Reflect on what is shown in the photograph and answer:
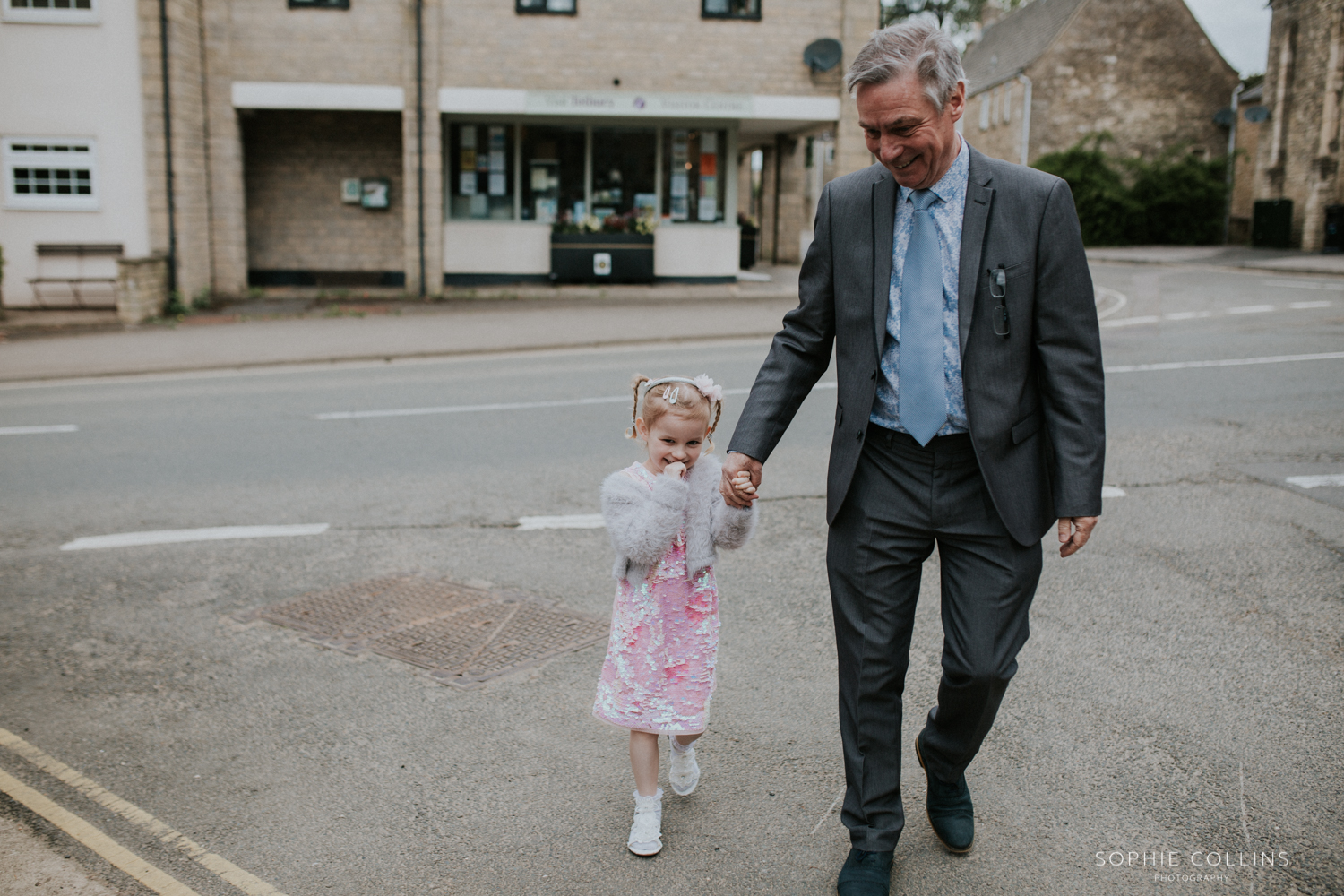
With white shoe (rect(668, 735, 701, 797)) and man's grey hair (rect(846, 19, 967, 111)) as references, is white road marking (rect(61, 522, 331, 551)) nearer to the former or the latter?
white shoe (rect(668, 735, 701, 797))

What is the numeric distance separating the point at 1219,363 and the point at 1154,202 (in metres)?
32.1

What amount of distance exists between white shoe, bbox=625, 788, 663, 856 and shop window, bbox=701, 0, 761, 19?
1988 centimetres

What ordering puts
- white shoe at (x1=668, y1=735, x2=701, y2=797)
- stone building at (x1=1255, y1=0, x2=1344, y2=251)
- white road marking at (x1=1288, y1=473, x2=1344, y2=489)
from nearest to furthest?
white shoe at (x1=668, y1=735, x2=701, y2=797)
white road marking at (x1=1288, y1=473, x2=1344, y2=489)
stone building at (x1=1255, y1=0, x2=1344, y2=251)

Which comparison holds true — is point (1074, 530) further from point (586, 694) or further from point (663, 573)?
point (586, 694)

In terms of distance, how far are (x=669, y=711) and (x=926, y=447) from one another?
105 cm

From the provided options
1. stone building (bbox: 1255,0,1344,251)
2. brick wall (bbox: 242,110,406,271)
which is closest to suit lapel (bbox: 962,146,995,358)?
brick wall (bbox: 242,110,406,271)

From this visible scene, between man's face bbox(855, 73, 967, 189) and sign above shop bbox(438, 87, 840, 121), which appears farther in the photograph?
sign above shop bbox(438, 87, 840, 121)

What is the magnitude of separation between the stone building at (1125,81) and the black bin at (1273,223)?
11556 mm

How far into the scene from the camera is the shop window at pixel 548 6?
68.2 ft

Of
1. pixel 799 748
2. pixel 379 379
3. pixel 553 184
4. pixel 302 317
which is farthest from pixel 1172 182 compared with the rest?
pixel 799 748

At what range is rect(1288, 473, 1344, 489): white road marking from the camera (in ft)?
23.4

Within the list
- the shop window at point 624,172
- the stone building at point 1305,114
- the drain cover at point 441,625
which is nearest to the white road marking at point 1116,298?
the shop window at point 624,172

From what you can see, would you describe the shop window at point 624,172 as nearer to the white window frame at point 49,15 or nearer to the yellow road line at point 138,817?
the white window frame at point 49,15

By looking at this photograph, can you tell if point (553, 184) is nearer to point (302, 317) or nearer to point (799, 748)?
point (302, 317)
